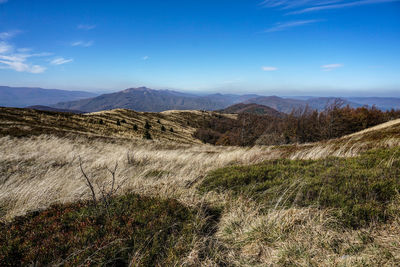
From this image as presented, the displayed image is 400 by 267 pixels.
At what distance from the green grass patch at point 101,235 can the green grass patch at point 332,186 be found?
6.16 feet

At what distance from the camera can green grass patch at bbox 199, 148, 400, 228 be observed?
145 inches

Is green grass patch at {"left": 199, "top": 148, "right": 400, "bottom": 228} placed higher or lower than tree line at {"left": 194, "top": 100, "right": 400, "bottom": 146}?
higher

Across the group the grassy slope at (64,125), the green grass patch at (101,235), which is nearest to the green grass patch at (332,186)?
the green grass patch at (101,235)

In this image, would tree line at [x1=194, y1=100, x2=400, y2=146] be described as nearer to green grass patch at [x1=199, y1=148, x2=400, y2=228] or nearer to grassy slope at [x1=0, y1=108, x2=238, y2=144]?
grassy slope at [x1=0, y1=108, x2=238, y2=144]

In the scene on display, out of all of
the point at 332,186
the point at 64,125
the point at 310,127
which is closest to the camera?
the point at 332,186

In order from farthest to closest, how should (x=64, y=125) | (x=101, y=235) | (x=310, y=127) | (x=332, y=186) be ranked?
(x=310, y=127) < (x=64, y=125) < (x=332, y=186) < (x=101, y=235)

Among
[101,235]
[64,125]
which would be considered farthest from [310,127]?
[64,125]

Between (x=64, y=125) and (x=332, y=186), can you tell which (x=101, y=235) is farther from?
(x=64, y=125)

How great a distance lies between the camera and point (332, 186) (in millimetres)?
4656

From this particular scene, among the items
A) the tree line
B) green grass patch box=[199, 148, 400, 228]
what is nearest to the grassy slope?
the tree line

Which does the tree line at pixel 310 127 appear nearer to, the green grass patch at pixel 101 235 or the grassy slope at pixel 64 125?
the grassy slope at pixel 64 125

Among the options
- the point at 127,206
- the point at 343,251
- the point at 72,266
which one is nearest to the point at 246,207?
the point at 343,251

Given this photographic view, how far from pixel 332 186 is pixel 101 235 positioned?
17.4ft

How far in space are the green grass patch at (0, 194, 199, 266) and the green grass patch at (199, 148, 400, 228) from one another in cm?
188
